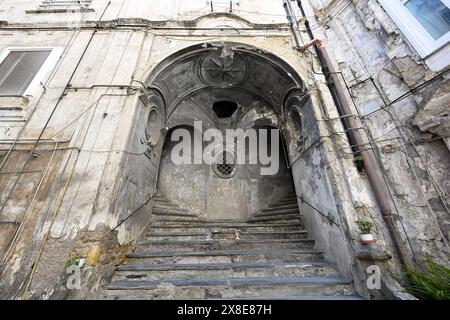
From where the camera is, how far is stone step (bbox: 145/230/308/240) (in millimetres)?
4281

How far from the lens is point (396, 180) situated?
3414 mm

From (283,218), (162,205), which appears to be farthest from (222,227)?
(162,205)

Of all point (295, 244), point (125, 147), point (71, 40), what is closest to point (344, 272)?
point (295, 244)

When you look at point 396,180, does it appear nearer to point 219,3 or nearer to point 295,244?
point 295,244

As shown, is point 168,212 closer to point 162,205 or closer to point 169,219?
point 169,219

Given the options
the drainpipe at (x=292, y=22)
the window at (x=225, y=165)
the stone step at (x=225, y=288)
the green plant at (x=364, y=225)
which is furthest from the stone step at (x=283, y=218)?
the drainpipe at (x=292, y=22)

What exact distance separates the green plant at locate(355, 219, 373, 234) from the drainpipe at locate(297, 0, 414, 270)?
43cm

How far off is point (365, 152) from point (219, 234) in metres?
3.58

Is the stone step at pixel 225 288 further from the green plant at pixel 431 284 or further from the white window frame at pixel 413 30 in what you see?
the white window frame at pixel 413 30

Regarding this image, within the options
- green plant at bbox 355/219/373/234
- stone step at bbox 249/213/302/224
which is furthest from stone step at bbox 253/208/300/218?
green plant at bbox 355/219/373/234

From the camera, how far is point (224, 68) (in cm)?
600

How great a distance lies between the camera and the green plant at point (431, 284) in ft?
7.33
